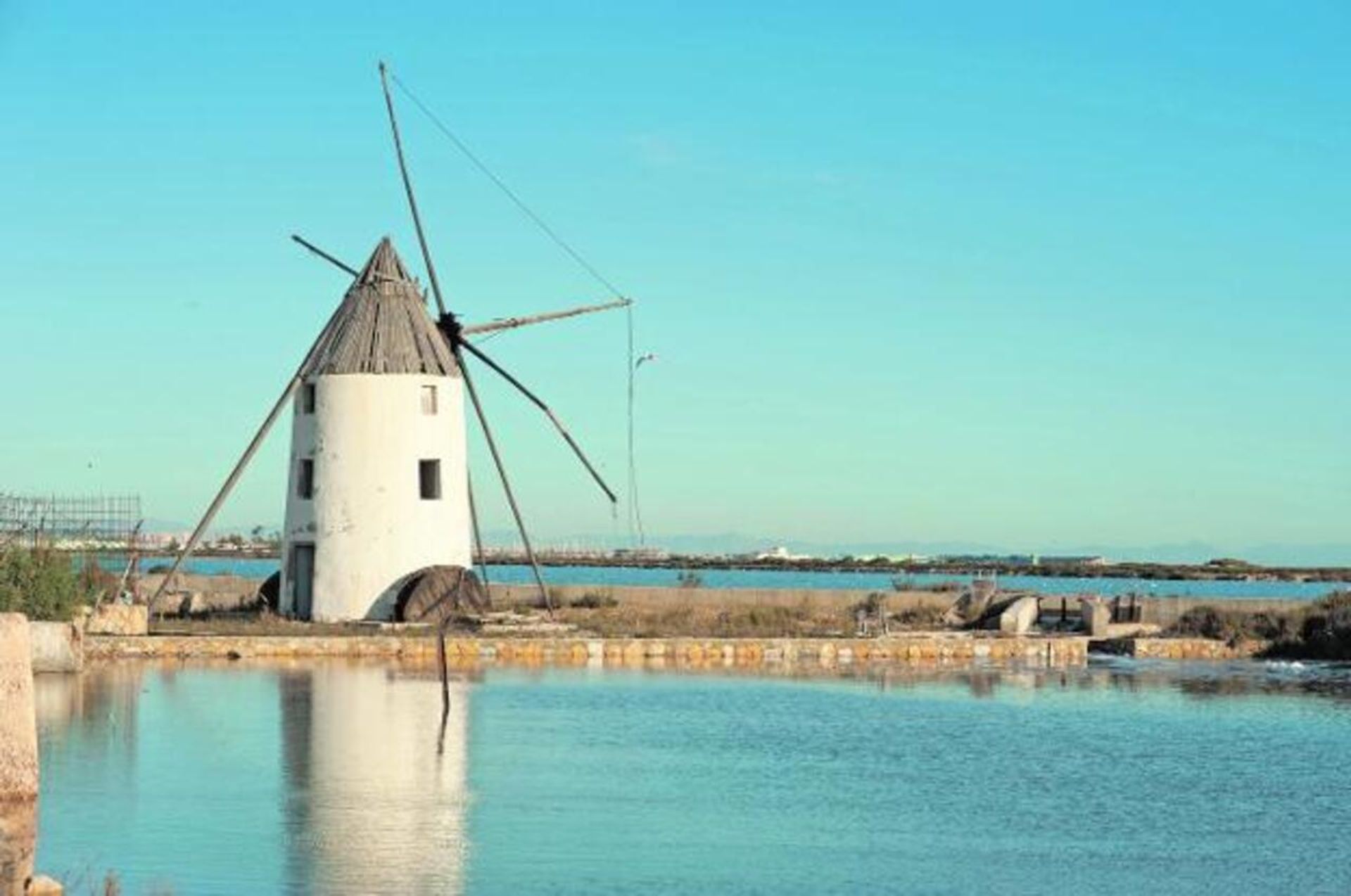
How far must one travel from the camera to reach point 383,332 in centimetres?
2811

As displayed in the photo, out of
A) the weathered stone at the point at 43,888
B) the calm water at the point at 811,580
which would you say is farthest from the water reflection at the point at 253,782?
the calm water at the point at 811,580

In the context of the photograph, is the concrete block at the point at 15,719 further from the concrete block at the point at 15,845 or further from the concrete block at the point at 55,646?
the concrete block at the point at 55,646

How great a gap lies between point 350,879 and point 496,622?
54.1 feet

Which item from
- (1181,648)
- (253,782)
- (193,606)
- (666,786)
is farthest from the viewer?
(1181,648)

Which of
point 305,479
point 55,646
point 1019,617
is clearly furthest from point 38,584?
point 1019,617

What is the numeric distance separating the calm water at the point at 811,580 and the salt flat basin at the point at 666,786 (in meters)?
45.4

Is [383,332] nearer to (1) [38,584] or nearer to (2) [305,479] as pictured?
(2) [305,479]

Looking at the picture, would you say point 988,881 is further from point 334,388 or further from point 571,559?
point 571,559

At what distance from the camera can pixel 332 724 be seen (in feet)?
56.8

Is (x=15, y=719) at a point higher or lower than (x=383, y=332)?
lower

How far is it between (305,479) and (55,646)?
24.1 feet

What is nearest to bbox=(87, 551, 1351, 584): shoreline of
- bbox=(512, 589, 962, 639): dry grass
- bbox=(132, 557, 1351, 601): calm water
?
bbox=(132, 557, 1351, 601): calm water

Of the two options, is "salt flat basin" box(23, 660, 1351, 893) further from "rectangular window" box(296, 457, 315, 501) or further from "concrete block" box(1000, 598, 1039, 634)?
"concrete block" box(1000, 598, 1039, 634)

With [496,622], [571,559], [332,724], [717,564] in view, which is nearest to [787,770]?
[332,724]
